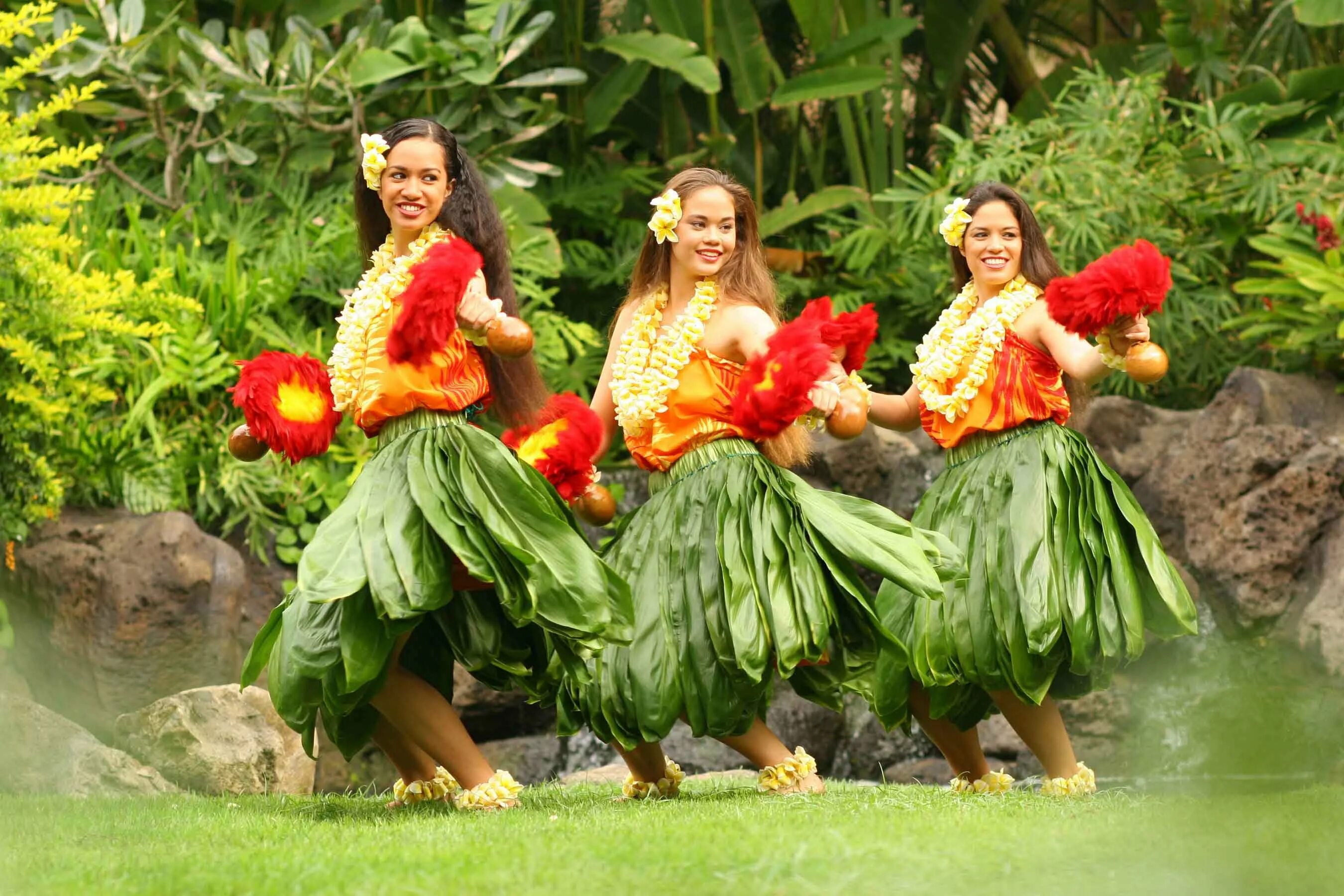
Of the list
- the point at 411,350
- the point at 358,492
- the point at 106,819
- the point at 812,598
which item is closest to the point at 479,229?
the point at 411,350

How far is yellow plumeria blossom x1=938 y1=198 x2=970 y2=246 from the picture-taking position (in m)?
4.06

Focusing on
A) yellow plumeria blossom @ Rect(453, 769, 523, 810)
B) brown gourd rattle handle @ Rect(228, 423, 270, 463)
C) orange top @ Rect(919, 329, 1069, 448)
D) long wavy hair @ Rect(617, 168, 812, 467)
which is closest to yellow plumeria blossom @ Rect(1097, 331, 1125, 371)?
orange top @ Rect(919, 329, 1069, 448)

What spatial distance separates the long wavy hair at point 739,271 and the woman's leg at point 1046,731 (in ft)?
2.65

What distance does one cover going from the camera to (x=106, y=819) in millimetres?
3441

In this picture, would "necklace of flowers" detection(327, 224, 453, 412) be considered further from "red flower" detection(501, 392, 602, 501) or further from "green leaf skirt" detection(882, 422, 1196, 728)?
"green leaf skirt" detection(882, 422, 1196, 728)

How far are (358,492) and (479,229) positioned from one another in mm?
749

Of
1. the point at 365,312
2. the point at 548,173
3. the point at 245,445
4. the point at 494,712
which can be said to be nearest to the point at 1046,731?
the point at 365,312

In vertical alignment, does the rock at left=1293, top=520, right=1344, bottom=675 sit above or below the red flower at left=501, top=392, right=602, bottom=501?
below

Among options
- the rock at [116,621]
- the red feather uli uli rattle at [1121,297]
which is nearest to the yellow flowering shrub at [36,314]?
the rock at [116,621]

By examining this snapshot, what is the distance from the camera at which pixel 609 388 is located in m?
3.94

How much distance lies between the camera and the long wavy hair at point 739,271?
12.5ft

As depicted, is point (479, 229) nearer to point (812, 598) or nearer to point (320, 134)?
point (812, 598)

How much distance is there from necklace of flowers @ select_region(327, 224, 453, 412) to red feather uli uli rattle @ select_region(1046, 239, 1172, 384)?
1478mm

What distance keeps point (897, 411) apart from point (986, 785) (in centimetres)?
102
